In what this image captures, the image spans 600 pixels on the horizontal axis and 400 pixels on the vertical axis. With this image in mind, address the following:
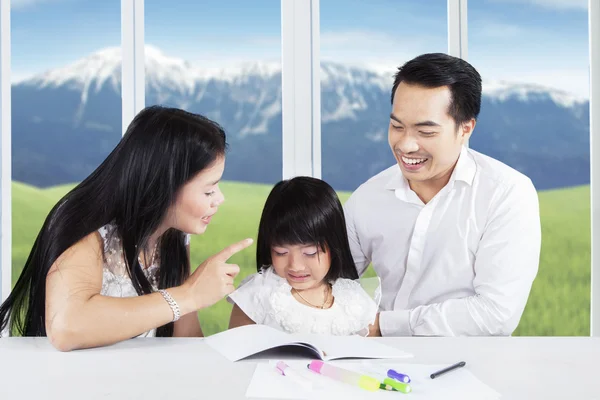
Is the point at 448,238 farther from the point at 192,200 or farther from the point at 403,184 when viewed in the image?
the point at 192,200

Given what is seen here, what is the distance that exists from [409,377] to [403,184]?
3.47 ft

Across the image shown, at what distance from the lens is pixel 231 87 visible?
532 centimetres

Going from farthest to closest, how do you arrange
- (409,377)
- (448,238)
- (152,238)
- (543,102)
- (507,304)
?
(543,102) < (448,238) < (507,304) < (152,238) < (409,377)

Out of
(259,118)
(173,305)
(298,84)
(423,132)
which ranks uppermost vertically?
(259,118)

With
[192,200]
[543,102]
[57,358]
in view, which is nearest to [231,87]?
[543,102]

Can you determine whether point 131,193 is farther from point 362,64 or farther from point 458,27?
point 362,64

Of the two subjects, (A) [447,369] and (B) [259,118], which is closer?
(A) [447,369]

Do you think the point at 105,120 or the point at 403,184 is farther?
the point at 105,120

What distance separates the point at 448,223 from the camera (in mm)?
1964

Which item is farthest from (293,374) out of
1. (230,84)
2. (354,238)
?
(230,84)

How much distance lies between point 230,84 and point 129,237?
12.8ft

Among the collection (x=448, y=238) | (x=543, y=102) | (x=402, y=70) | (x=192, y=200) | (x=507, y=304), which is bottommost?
(x=507, y=304)

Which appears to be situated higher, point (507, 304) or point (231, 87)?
point (231, 87)

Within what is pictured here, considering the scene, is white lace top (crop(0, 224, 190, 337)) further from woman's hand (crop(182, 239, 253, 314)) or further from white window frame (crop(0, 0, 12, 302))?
white window frame (crop(0, 0, 12, 302))
